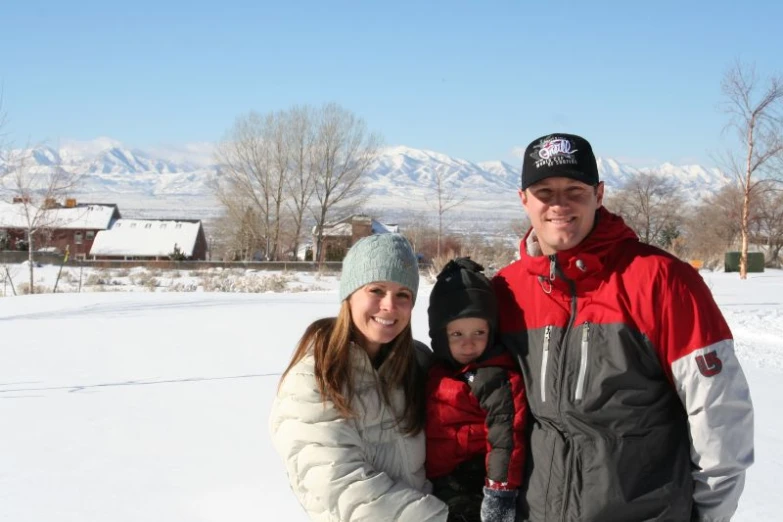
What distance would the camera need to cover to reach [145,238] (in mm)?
56250

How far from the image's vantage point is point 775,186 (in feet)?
77.5

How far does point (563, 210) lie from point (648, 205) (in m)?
42.0

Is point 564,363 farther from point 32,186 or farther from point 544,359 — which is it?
point 32,186

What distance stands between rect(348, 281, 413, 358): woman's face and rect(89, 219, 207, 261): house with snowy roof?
2055 inches

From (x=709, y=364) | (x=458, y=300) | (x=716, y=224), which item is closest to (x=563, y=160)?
(x=458, y=300)

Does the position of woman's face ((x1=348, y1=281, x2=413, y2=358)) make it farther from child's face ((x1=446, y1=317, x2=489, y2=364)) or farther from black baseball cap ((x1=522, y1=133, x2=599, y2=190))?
black baseball cap ((x1=522, y1=133, x2=599, y2=190))

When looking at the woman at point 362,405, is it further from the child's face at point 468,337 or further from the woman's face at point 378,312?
the child's face at point 468,337

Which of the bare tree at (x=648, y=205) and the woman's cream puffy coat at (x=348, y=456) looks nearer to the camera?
the woman's cream puffy coat at (x=348, y=456)

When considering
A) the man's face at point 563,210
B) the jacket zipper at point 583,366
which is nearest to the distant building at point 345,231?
the man's face at point 563,210

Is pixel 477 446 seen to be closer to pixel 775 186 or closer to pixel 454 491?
pixel 454 491

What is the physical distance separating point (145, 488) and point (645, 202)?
42.4 meters

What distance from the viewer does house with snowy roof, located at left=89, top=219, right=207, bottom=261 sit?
5422 centimetres

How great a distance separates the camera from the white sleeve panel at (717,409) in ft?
6.39

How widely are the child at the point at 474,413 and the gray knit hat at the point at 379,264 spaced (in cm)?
16
